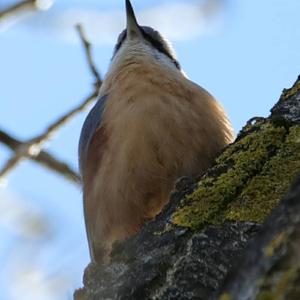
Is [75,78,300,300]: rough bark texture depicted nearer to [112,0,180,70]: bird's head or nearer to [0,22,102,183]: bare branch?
[0,22,102,183]: bare branch

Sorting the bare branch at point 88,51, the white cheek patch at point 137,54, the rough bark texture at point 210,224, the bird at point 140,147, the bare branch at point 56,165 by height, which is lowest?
the rough bark texture at point 210,224

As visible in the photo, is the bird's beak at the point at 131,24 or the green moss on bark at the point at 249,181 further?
the bird's beak at the point at 131,24

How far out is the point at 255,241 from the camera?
128 centimetres

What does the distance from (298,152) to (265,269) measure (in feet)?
4.38

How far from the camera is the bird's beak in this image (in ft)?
16.6

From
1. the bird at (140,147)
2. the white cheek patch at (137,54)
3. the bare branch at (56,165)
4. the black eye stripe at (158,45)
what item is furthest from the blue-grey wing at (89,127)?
the black eye stripe at (158,45)

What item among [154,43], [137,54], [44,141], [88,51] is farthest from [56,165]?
[154,43]

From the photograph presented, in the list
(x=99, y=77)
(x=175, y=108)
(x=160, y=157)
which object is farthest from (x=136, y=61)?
(x=160, y=157)

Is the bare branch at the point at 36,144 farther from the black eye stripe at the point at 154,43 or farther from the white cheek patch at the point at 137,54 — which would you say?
the black eye stripe at the point at 154,43

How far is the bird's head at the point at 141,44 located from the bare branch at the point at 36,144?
79 cm

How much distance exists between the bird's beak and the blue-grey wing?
3.93ft

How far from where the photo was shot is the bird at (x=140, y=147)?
133 inches

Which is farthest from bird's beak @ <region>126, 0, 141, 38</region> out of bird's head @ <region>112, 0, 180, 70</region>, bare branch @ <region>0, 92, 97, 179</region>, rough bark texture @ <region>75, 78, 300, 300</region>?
rough bark texture @ <region>75, 78, 300, 300</region>

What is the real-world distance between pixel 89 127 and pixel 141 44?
122 centimetres
